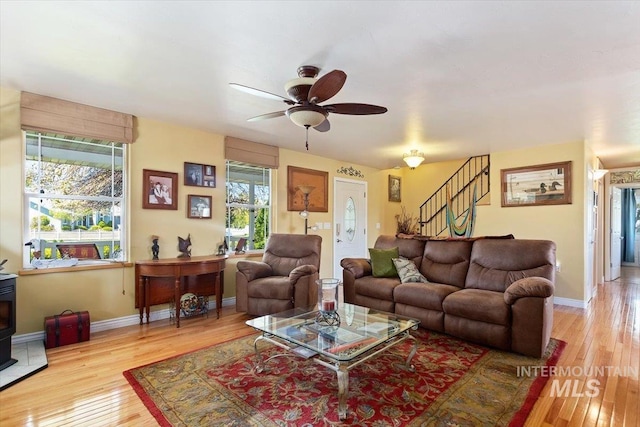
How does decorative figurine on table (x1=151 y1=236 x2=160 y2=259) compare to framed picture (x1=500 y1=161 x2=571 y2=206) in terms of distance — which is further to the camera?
framed picture (x1=500 y1=161 x2=571 y2=206)

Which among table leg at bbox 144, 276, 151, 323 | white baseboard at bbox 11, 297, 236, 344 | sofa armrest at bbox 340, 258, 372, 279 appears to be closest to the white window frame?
white baseboard at bbox 11, 297, 236, 344

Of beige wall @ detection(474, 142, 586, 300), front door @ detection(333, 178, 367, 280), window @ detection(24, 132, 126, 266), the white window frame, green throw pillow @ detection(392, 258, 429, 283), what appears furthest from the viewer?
front door @ detection(333, 178, 367, 280)

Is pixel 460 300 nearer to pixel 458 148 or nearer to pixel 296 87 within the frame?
pixel 296 87

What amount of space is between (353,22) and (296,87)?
24.4 inches

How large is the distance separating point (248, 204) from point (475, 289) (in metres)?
3.23

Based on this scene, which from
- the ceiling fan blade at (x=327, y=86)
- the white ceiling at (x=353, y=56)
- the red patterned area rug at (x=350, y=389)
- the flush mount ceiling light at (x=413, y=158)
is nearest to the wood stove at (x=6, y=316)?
the red patterned area rug at (x=350, y=389)

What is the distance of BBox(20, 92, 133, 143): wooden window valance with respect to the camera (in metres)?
2.96

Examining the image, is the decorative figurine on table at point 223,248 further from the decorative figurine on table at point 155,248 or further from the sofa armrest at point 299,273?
the sofa armrest at point 299,273

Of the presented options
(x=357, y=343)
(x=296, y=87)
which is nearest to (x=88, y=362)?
Answer: (x=357, y=343)

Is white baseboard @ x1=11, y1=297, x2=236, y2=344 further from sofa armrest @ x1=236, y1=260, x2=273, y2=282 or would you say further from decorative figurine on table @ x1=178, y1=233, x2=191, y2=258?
sofa armrest @ x1=236, y1=260, x2=273, y2=282

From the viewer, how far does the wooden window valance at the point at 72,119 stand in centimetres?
296

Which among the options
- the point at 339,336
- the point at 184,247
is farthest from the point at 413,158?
the point at 184,247

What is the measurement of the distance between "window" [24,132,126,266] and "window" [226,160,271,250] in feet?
4.49

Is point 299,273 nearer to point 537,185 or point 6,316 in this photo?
point 6,316
